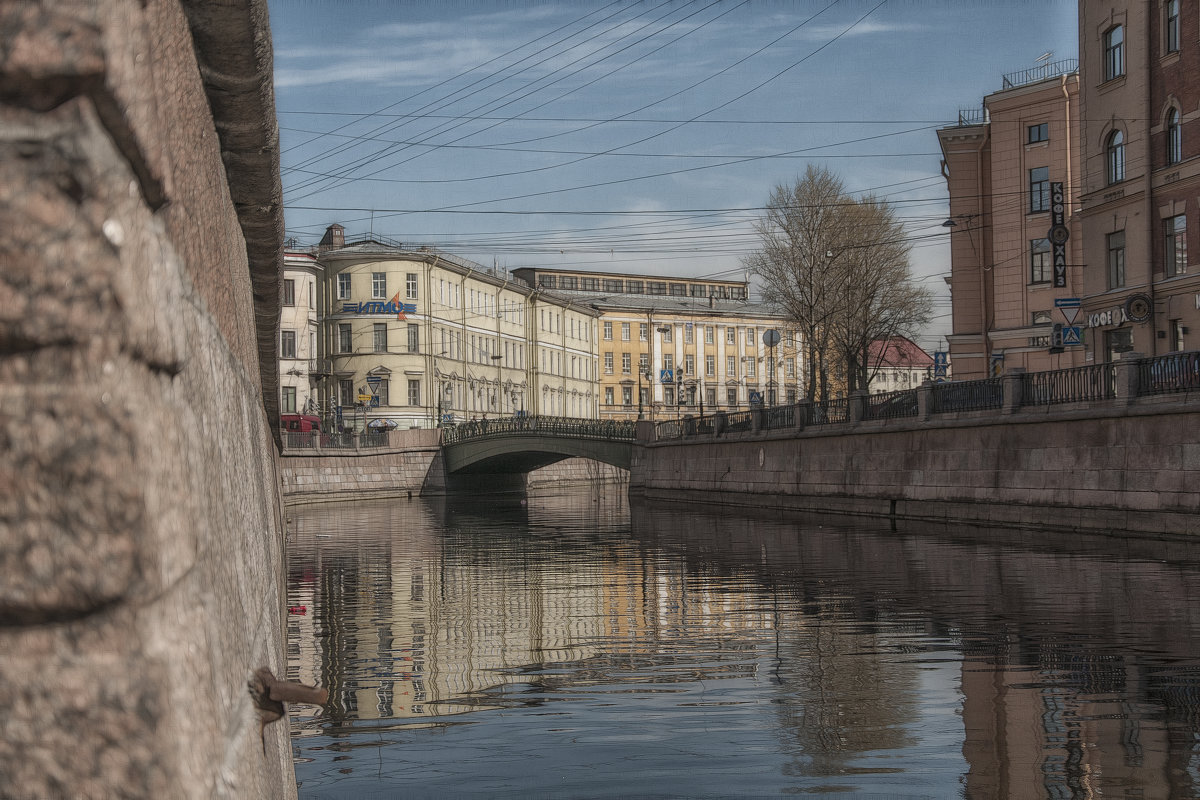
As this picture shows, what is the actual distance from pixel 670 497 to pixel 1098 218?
2069 centimetres

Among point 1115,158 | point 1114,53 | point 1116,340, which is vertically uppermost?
point 1114,53

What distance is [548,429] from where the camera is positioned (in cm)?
5322

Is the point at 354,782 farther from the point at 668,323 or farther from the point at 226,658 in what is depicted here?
the point at 668,323

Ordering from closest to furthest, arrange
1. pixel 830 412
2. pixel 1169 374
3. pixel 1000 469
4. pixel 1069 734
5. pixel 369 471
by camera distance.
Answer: pixel 1069 734 → pixel 1169 374 → pixel 1000 469 → pixel 830 412 → pixel 369 471

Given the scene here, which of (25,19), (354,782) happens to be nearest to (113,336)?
(25,19)

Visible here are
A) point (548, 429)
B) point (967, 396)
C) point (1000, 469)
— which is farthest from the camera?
point (548, 429)

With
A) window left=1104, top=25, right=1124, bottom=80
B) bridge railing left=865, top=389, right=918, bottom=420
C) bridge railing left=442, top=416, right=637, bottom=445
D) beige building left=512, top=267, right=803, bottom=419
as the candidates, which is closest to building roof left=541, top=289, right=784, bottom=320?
beige building left=512, top=267, right=803, bottom=419

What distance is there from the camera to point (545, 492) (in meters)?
67.8

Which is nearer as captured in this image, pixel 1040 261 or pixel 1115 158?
pixel 1115 158

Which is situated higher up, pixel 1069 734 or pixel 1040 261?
pixel 1040 261

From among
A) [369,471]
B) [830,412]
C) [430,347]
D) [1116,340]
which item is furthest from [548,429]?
[1116,340]

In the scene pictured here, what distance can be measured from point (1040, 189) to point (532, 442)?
2298cm

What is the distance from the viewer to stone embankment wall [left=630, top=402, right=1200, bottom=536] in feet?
67.3

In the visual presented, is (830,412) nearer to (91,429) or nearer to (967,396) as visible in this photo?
(967,396)
